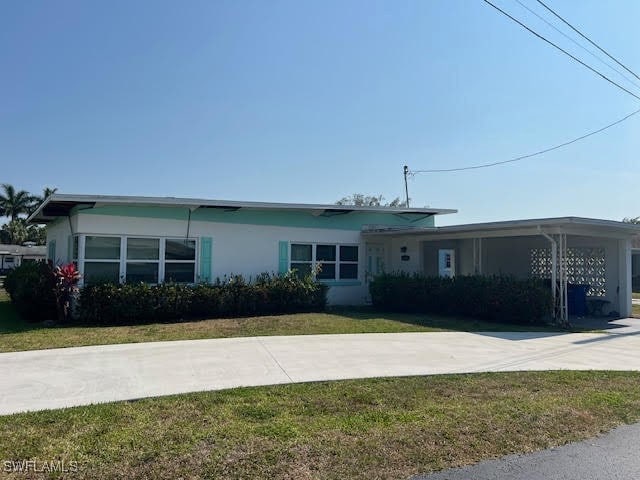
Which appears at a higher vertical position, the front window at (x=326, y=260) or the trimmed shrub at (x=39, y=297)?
the front window at (x=326, y=260)

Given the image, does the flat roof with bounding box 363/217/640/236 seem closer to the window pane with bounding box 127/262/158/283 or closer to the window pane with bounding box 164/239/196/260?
the window pane with bounding box 164/239/196/260

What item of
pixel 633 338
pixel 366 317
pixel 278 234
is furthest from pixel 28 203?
pixel 633 338

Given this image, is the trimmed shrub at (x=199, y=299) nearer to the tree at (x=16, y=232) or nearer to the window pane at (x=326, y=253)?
the window pane at (x=326, y=253)

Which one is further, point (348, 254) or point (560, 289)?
point (348, 254)

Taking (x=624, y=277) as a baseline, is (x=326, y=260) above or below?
above

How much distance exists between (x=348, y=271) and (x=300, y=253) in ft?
6.16

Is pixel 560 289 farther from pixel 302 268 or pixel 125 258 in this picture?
pixel 125 258

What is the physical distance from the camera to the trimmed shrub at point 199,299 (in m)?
11.4

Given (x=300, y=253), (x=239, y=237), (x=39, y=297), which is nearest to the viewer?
(x=39, y=297)

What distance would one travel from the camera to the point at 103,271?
12.4 m

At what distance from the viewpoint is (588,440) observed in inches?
177

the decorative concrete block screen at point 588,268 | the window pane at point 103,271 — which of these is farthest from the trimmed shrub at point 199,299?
the decorative concrete block screen at point 588,268

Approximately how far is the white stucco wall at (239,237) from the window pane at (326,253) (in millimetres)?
214

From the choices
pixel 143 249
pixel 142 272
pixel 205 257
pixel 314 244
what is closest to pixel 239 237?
pixel 205 257
